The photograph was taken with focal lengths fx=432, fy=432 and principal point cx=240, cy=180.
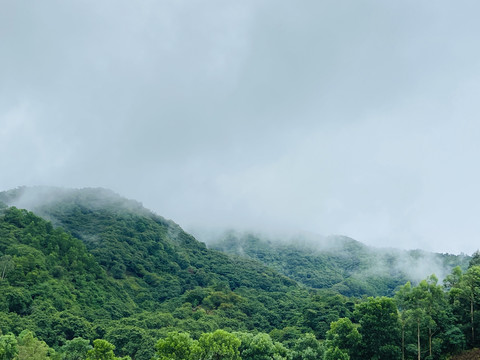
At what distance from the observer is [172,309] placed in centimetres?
10088

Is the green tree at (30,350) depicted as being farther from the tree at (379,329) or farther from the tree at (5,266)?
the tree at (5,266)

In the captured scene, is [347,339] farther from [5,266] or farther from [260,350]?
[5,266]

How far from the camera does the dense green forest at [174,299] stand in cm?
4672

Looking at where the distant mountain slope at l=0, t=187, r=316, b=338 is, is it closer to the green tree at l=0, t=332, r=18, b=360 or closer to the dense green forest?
the dense green forest

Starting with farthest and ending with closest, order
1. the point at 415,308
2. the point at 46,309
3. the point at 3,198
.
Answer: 1. the point at 3,198
2. the point at 46,309
3. the point at 415,308

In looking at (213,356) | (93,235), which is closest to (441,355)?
(213,356)

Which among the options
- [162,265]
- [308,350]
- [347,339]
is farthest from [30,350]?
[162,265]

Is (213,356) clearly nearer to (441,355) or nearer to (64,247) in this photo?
(441,355)

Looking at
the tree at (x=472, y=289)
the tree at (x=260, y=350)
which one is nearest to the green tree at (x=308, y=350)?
the tree at (x=260, y=350)

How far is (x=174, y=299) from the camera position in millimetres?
108688

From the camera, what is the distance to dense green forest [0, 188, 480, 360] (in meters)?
46.7

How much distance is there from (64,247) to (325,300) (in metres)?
64.2

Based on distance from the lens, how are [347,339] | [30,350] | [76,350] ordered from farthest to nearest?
[76,350] → [347,339] → [30,350]

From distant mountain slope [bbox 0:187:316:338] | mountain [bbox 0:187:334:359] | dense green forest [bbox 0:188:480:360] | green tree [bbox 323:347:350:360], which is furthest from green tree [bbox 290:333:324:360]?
distant mountain slope [bbox 0:187:316:338]
